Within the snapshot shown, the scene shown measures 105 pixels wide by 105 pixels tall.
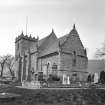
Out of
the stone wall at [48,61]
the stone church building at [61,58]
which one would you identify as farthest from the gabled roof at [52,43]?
the stone wall at [48,61]

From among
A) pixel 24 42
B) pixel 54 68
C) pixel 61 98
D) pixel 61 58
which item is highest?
pixel 24 42

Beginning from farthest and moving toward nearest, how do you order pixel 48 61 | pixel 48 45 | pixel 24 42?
1. pixel 24 42
2. pixel 48 45
3. pixel 48 61

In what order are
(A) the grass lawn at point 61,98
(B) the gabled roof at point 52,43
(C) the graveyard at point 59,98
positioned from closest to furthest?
(C) the graveyard at point 59,98, (A) the grass lawn at point 61,98, (B) the gabled roof at point 52,43

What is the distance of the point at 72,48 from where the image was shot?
1506 inches

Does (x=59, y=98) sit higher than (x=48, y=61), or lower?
lower

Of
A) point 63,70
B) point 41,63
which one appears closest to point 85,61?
point 63,70

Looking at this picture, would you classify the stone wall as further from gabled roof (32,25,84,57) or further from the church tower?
the church tower

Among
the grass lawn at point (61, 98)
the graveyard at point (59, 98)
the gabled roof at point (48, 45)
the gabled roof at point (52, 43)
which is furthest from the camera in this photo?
the gabled roof at point (48, 45)

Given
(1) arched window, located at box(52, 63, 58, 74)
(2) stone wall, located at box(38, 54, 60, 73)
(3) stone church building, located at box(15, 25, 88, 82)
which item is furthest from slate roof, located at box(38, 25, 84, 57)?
(1) arched window, located at box(52, 63, 58, 74)

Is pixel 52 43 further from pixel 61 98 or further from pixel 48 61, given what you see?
pixel 61 98

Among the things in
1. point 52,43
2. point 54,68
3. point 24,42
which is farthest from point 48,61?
point 24,42

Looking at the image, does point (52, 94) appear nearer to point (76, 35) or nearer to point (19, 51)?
point (76, 35)

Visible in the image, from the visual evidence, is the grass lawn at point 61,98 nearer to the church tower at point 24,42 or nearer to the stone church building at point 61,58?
the stone church building at point 61,58

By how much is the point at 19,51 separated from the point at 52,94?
4102 centimetres
